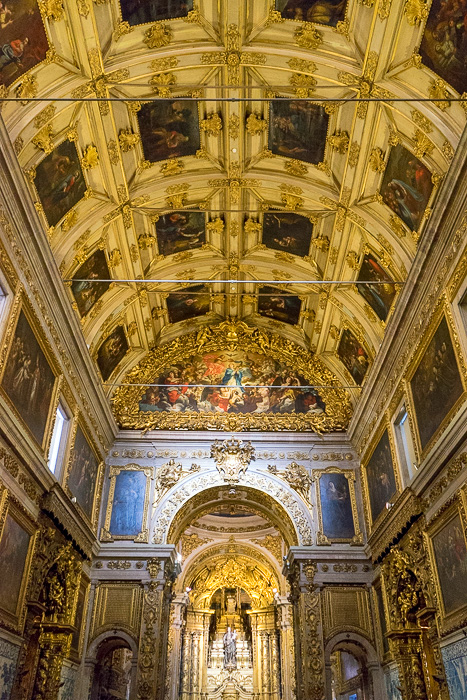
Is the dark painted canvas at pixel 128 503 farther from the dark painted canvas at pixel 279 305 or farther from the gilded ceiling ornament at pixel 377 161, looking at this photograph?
the gilded ceiling ornament at pixel 377 161

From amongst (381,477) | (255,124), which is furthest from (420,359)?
(255,124)

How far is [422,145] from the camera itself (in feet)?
37.5

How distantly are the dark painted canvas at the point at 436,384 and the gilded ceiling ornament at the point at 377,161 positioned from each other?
391 cm

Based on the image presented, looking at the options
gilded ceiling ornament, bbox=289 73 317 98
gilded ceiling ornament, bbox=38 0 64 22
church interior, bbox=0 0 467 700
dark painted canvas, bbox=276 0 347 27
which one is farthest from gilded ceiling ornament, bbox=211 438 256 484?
gilded ceiling ornament, bbox=38 0 64 22

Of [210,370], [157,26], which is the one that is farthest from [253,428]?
[157,26]

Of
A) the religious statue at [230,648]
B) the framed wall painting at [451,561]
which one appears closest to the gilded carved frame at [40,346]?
the framed wall painting at [451,561]

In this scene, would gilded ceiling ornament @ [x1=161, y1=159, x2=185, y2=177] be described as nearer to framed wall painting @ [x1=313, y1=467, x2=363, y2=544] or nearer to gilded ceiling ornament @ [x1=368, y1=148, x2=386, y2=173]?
gilded ceiling ornament @ [x1=368, y1=148, x2=386, y2=173]

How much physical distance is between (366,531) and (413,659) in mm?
4816

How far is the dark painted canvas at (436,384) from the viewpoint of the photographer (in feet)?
36.0

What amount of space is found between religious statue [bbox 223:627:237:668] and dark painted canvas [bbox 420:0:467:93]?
31468 mm

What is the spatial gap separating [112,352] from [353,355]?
7902mm

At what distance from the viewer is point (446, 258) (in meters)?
11.3

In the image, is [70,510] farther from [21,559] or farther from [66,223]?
[66,223]

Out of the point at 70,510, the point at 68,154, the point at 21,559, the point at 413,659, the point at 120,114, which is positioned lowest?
the point at 413,659
